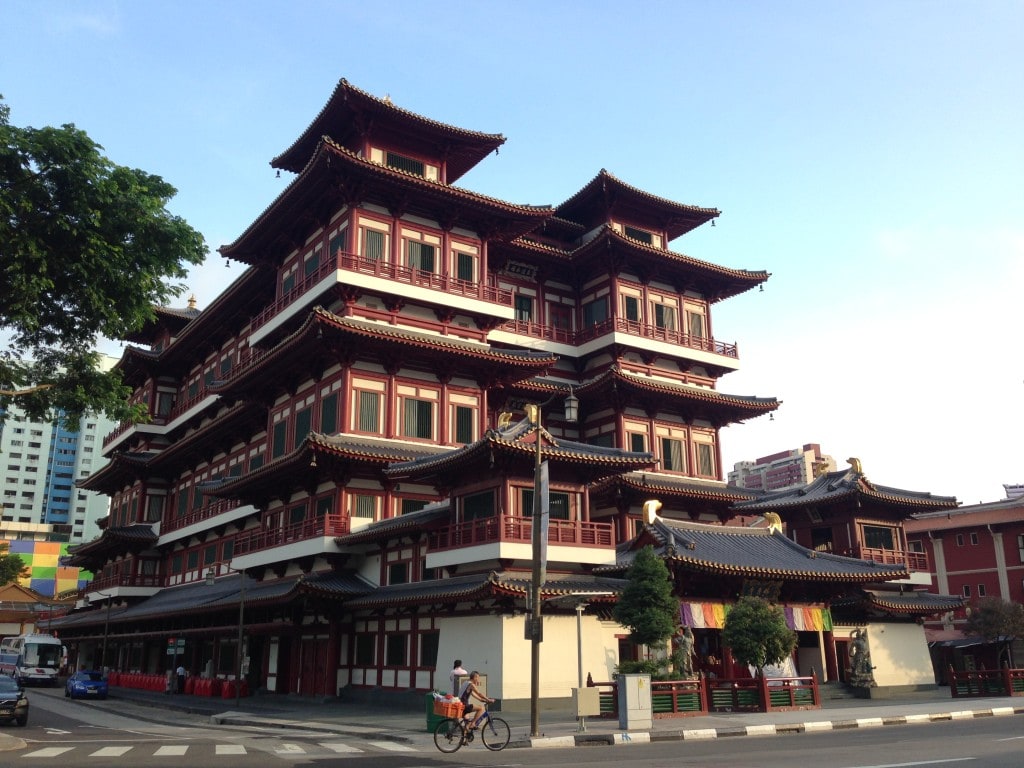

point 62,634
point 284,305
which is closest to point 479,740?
point 284,305

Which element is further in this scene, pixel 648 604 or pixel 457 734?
pixel 648 604

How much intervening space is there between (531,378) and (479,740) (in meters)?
25.5

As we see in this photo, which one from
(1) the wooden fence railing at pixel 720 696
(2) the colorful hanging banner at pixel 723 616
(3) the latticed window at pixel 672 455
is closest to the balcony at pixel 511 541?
(2) the colorful hanging banner at pixel 723 616

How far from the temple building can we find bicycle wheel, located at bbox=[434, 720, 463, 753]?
23.5ft

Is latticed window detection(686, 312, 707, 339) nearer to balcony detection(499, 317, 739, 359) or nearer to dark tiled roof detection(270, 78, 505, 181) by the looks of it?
balcony detection(499, 317, 739, 359)

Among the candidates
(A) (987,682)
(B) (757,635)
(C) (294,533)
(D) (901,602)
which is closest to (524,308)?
(C) (294,533)

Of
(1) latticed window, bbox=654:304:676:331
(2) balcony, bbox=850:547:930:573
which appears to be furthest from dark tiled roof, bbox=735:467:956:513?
(1) latticed window, bbox=654:304:676:331

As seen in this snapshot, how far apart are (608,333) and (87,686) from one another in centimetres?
3332

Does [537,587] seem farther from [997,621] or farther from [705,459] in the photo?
[997,621]

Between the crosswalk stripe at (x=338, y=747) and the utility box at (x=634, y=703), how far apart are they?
769 centimetres

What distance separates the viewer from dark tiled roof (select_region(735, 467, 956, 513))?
44938mm

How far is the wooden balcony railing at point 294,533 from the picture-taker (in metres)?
38.2

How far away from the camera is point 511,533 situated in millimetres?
31281

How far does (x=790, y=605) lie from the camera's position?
35812 mm
